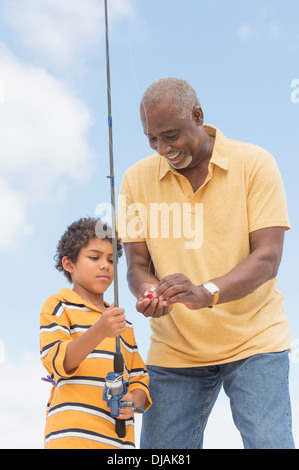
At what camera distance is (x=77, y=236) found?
313cm

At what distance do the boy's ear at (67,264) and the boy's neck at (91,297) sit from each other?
132 mm

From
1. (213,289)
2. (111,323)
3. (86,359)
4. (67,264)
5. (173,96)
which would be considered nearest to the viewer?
(111,323)

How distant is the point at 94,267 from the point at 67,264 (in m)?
0.21

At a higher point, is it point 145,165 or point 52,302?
point 145,165

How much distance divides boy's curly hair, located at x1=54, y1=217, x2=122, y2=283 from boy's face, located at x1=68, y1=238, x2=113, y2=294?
32 mm

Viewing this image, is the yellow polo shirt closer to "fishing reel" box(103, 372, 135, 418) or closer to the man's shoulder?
the man's shoulder

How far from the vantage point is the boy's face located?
2.91m

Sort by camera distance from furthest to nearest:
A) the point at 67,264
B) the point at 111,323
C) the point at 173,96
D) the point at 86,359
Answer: the point at 67,264, the point at 173,96, the point at 86,359, the point at 111,323

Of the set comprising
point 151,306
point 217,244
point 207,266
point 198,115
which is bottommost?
point 151,306

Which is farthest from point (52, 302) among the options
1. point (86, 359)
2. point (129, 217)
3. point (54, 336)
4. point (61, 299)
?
point (129, 217)

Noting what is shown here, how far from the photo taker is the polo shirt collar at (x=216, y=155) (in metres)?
2.91

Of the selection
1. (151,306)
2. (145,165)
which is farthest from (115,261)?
(145,165)

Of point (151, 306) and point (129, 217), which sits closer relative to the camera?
point (151, 306)

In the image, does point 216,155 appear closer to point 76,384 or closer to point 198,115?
point 198,115
